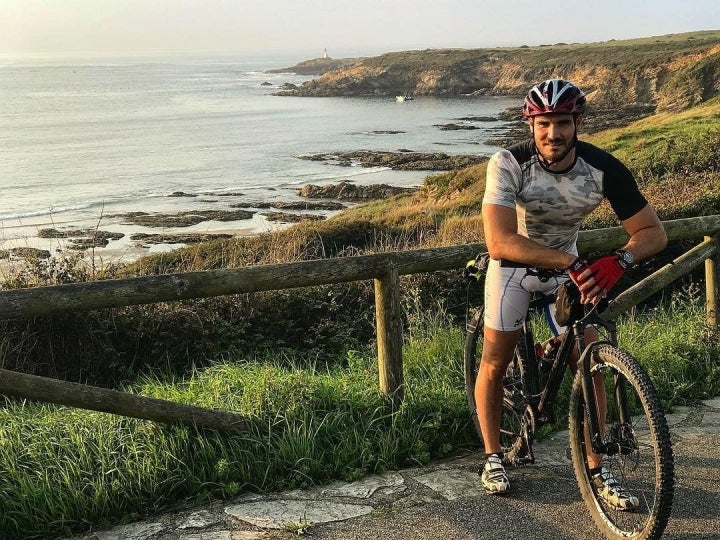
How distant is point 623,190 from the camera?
367cm

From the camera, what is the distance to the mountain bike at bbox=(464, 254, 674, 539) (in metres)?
3.27

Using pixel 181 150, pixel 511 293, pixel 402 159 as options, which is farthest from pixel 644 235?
pixel 181 150

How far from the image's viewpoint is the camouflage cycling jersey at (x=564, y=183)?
362cm

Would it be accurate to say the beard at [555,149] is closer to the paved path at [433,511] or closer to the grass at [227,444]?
the paved path at [433,511]

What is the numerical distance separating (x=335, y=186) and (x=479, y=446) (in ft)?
121

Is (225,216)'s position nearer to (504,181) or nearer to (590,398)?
(504,181)

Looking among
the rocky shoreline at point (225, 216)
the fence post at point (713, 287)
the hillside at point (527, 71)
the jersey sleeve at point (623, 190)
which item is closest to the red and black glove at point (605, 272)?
the jersey sleeve at point (623, 190)

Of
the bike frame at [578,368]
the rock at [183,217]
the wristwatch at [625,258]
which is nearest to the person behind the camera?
the wristwatch at [625,258]

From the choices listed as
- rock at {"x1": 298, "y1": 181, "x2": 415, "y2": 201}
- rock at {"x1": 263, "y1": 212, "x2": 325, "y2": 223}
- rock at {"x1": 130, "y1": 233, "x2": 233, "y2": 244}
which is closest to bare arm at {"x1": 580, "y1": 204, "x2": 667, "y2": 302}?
rock at {"x1": 130, "y1": 233, "x2": 233, "y2": 244}

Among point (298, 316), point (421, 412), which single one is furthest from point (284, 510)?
point (298, 316)

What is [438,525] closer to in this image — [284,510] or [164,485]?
[284,510]

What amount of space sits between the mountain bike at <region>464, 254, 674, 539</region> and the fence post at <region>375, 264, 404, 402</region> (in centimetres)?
60

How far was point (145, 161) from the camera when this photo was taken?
182ft

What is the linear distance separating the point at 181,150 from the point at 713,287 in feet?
193
